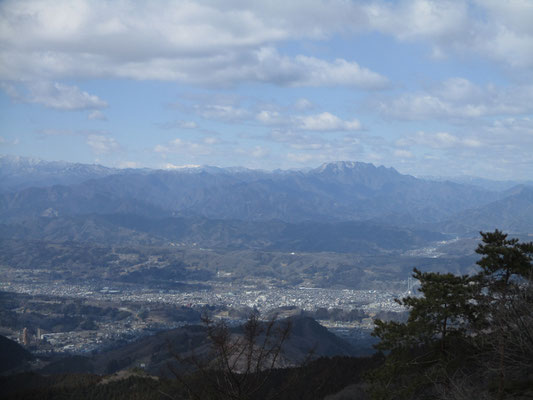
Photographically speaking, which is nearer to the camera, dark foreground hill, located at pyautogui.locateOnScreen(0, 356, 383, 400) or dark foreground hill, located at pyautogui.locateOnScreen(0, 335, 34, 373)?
dark foreground hill, located at pyautogui.locateOnScreen(0, 356, 383, 400)

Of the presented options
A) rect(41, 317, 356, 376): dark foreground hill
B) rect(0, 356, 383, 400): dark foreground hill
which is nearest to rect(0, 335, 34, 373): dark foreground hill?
rect(41, 317, 356, 376): dark foreground hill

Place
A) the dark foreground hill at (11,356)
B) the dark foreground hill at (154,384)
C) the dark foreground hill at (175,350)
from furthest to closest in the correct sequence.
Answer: the dark foreground hill at (175,350)
the dark foreground hill at (11,356)
the dark foreground hill at (154,384)

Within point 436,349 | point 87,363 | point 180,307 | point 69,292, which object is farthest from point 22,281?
point 436,349

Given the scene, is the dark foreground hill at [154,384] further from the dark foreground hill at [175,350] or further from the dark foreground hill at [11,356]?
the dark foreground hill at [11,356]

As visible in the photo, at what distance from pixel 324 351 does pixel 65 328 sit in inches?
2626

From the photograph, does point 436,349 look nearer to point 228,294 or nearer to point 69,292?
point 228,294

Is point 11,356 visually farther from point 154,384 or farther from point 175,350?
point 154,384

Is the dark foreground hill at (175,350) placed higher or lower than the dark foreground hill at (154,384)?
lower

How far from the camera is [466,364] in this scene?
77.4ft

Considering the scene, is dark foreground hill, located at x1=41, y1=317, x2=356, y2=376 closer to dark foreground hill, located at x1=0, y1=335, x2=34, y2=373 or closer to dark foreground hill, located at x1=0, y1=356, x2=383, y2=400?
A: dark foreground hill, located at x1=0, y1=335, x2=34, y2=373

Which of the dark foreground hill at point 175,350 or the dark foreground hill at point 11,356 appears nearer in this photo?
the dark foreground hill at point 11,356

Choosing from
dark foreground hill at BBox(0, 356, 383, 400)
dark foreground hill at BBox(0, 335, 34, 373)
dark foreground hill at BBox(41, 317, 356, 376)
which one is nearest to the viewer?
dark foreground hill at BBox(0, 356, 383, 400)

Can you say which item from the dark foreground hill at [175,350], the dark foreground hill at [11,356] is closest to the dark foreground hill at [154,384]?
the dark foreground hill at [175,350]

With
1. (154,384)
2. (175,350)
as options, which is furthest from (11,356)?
(154,384)
